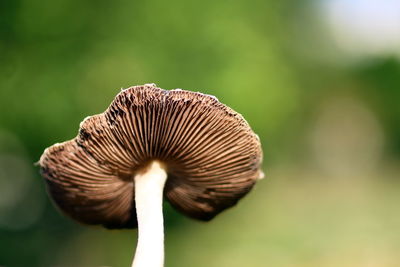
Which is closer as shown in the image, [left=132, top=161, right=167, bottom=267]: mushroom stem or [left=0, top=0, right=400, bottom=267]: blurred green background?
[left=132, top=161, right=167, bottom=267]: mushroom stem

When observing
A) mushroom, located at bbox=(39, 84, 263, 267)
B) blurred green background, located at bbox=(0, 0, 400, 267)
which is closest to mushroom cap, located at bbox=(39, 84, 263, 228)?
mushroom, located at bbox=(39, 84, 263, 267)

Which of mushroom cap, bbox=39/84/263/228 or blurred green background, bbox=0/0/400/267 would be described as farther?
blurred green background, bbox=0/0/400/267

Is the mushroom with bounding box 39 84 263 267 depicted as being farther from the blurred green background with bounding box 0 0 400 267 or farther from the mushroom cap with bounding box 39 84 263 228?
the blurred green background with bounding box 0 0 400 267

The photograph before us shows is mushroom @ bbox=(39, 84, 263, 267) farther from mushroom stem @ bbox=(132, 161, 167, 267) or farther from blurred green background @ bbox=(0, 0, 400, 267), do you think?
blurred green background @ bbox=(0, 0, 400, 267)

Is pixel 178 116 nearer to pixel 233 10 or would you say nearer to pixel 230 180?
pixel 230 180

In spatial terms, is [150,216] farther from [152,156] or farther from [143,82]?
[143,82]

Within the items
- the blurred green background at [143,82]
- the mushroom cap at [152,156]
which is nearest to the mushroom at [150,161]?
the mushroom cap at [152,156]
